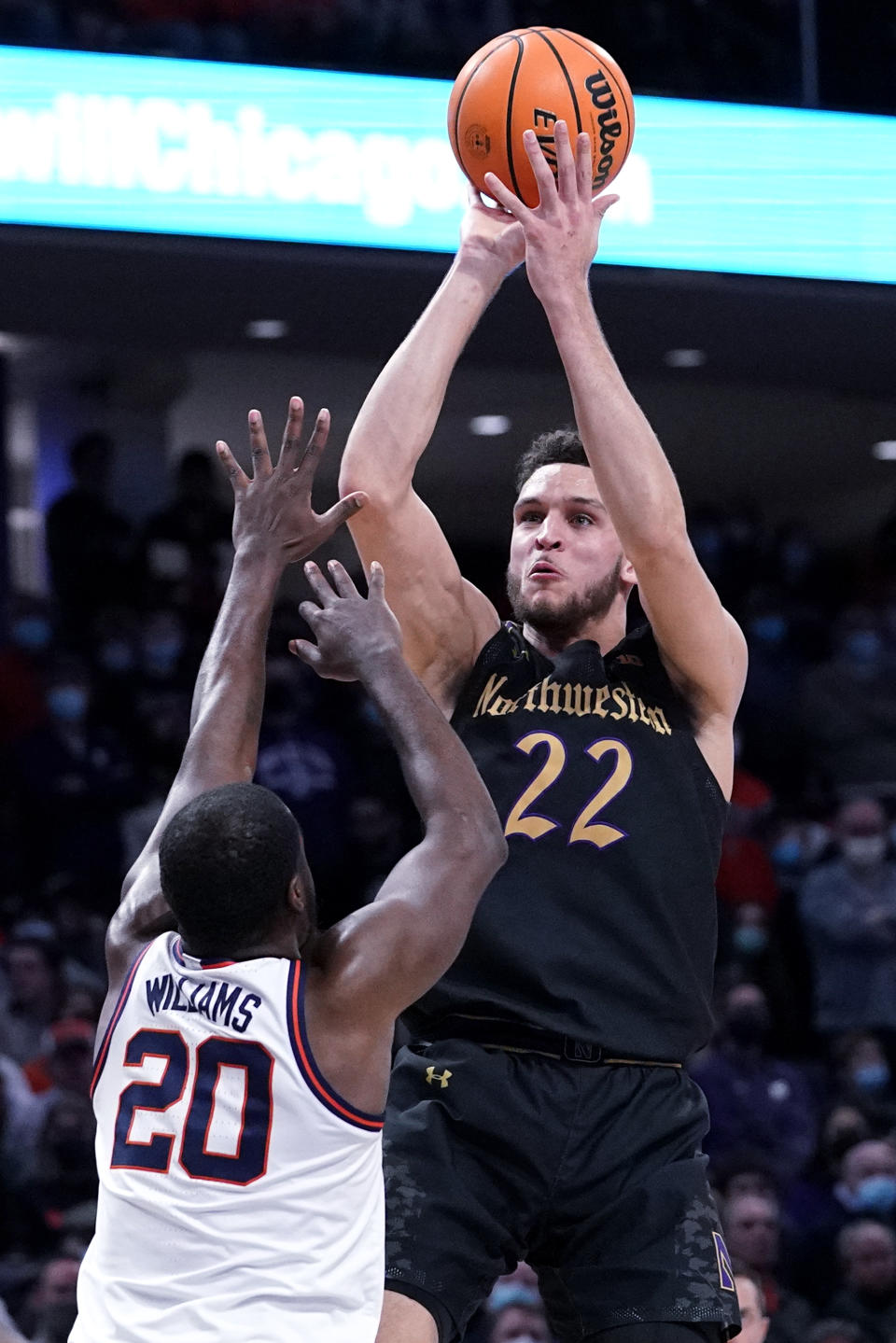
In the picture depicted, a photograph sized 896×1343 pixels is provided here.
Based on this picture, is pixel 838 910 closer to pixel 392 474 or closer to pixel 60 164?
pixel 60 164

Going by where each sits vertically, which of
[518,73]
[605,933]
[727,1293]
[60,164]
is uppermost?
[60,164]

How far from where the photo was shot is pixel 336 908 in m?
8.67

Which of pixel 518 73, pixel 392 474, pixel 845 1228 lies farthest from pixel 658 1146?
pixel 845 1228

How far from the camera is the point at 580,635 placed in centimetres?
364

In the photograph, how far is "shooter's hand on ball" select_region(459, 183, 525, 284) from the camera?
11.9ft

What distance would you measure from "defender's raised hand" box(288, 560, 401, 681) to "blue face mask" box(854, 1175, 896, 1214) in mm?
5292

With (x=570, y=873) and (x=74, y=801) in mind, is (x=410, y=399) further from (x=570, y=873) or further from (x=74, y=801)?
(x=74, y=801)

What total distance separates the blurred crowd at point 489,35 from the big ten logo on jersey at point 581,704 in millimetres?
4370

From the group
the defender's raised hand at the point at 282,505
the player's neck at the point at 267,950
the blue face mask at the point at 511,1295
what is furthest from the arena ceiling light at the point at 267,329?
the player's neck at the point at 267,950

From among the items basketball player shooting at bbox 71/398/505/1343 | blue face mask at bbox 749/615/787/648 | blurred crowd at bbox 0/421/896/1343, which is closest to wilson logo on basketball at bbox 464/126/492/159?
basketball player shooting at bbox 71/398/505/1343

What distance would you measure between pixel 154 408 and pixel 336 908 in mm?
3475

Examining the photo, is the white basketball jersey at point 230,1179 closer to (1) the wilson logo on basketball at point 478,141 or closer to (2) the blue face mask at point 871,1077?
(1) the wilson logo on basketball at point 478,141

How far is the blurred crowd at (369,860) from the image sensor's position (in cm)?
696

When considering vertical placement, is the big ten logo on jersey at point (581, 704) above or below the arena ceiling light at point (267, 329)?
below
